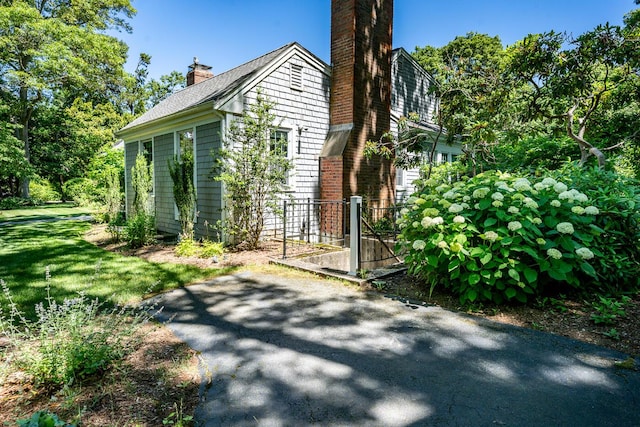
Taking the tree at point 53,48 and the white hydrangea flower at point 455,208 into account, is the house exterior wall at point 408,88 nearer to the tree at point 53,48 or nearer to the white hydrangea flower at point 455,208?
the white hydrangea flower at point 455,208

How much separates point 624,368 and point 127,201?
15.7 metres

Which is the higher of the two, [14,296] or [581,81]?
[581,81]

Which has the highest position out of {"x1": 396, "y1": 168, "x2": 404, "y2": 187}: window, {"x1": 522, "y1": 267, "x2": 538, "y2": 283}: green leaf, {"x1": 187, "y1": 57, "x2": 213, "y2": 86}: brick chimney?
{"x1": 187, "y1": 57, "x2": 213, "y2": 86}: brick chimney

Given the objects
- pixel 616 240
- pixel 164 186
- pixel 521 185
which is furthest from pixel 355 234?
pixel 164 186

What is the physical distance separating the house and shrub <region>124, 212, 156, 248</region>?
1.21 metres

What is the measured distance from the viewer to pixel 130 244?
895 cm

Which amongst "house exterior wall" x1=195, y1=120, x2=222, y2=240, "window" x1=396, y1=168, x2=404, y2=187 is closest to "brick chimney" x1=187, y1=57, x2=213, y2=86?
"house exterior wall" x1=195, y1=120, x2=222, y2=240

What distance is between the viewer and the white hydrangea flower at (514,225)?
12.7 feet

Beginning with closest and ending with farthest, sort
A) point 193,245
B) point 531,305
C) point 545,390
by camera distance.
Result: point 545,390, point 531,305, point 193,245

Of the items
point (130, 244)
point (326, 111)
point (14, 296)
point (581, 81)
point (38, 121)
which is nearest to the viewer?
point (14, 296)

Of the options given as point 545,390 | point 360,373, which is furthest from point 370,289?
point 545,390

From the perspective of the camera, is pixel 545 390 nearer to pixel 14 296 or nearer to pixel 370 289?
pixel 370 289

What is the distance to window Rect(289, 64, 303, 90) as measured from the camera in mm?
9578

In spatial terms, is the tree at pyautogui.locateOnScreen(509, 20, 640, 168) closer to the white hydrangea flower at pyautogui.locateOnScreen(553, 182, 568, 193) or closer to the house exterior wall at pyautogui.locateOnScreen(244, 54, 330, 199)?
the white hydrangea flower at pyautogui.locateOnScreen(553, 182, 568, 193)
